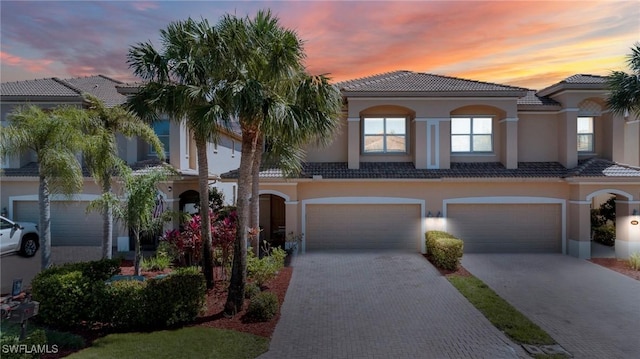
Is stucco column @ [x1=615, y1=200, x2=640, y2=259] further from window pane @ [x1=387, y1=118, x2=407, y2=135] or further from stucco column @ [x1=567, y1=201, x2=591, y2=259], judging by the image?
window pane @ [x1=387, y1=118, x2=407, y2=135]

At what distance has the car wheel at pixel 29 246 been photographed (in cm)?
1557

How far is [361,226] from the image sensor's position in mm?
17875

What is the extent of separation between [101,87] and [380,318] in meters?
19.6

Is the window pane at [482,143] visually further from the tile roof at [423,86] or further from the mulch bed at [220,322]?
the mulch bed at [220,322]

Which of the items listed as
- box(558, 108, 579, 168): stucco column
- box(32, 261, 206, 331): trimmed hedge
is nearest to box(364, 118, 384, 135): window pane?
box(558, 108, 579, 168): stucco column

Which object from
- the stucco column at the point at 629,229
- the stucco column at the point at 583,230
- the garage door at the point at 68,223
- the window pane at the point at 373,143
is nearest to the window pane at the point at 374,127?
the window pane at the point at 373,143

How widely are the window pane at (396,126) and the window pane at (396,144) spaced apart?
25cm

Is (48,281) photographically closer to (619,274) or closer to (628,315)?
(628,315)

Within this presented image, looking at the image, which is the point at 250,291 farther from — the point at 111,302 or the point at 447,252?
the point at 447,252

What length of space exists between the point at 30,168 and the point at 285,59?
15.4 m

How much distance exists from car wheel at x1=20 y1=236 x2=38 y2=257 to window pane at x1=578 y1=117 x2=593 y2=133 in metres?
25.7

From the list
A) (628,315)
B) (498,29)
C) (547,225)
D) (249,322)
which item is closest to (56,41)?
(249,322)

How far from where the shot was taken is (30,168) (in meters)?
17.8

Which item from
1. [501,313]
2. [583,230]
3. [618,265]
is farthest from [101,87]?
[618,265]
